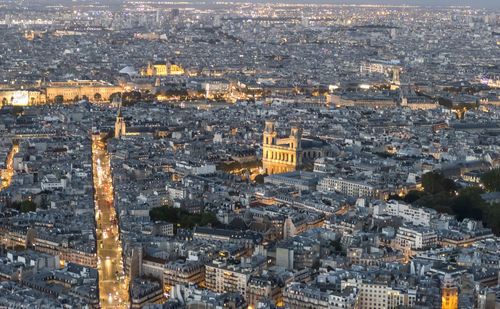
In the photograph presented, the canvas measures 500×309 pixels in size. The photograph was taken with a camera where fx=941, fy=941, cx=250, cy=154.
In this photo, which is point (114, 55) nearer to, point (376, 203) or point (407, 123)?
point (407, 123)

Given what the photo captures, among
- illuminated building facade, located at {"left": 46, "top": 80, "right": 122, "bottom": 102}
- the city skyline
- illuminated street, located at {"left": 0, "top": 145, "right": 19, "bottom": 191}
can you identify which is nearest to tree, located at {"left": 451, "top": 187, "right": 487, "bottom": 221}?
the city skyline

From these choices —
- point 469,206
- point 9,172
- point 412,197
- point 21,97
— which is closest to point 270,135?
point 412,197

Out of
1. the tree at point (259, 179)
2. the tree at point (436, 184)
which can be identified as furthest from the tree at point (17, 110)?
the tree at point (436, 184)

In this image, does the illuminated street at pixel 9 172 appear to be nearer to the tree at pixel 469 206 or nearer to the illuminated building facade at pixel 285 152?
the illuminated building facade at pixel 285 152

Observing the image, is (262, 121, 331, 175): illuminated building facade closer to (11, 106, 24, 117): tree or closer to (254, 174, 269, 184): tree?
(254, 174, 269, 184): tree

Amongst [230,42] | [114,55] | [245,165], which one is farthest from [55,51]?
[245,165]

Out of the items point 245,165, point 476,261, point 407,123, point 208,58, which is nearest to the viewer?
point 476,261
